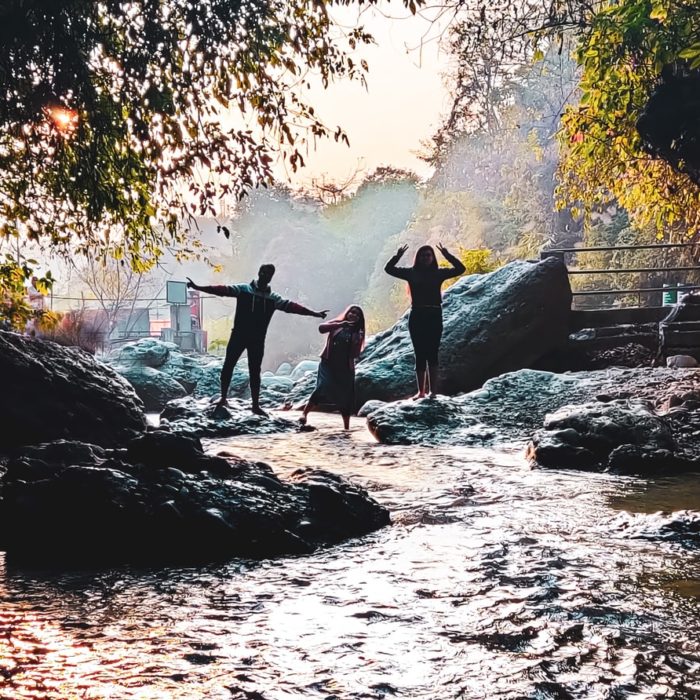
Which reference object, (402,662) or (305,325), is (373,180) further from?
(402,662)

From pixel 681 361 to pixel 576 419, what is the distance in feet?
20.2

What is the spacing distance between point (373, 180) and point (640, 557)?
170 ft

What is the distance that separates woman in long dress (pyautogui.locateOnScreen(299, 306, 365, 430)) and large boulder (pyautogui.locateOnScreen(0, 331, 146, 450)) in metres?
2.71

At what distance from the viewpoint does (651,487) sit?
18.3 feet

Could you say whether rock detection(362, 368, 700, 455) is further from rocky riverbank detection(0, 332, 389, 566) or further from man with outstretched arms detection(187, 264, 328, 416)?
rocky riverbank detection(0, 332, 389, 566)

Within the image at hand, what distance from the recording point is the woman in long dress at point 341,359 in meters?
9.69

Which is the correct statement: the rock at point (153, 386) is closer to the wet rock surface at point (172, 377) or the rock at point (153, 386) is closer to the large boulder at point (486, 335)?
the wet rock surface at point (172, 377)

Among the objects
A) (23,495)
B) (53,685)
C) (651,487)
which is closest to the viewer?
(53,685)

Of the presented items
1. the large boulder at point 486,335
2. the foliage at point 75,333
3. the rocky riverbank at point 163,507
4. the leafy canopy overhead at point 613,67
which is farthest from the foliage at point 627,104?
the foliage at point 75,333

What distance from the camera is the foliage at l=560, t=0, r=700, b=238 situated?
7.43 metres

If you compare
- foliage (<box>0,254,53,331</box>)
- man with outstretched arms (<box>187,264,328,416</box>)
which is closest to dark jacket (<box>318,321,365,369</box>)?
man with outstretched arms (<box>187,264,328,416</box>)

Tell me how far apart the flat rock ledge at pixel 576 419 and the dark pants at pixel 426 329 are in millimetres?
642

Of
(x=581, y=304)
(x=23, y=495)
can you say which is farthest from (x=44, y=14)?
(x=581, y=304)

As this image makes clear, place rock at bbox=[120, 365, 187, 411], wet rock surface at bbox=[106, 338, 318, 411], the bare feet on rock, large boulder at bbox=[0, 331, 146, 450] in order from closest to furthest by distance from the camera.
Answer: large boulder at bbox=[0, 331, 146, 450] → the bare feet on rock → wet rock surface at bbox=[106, 338, 318, 411] → rock at bbox=[120, 365, 187, 411]
